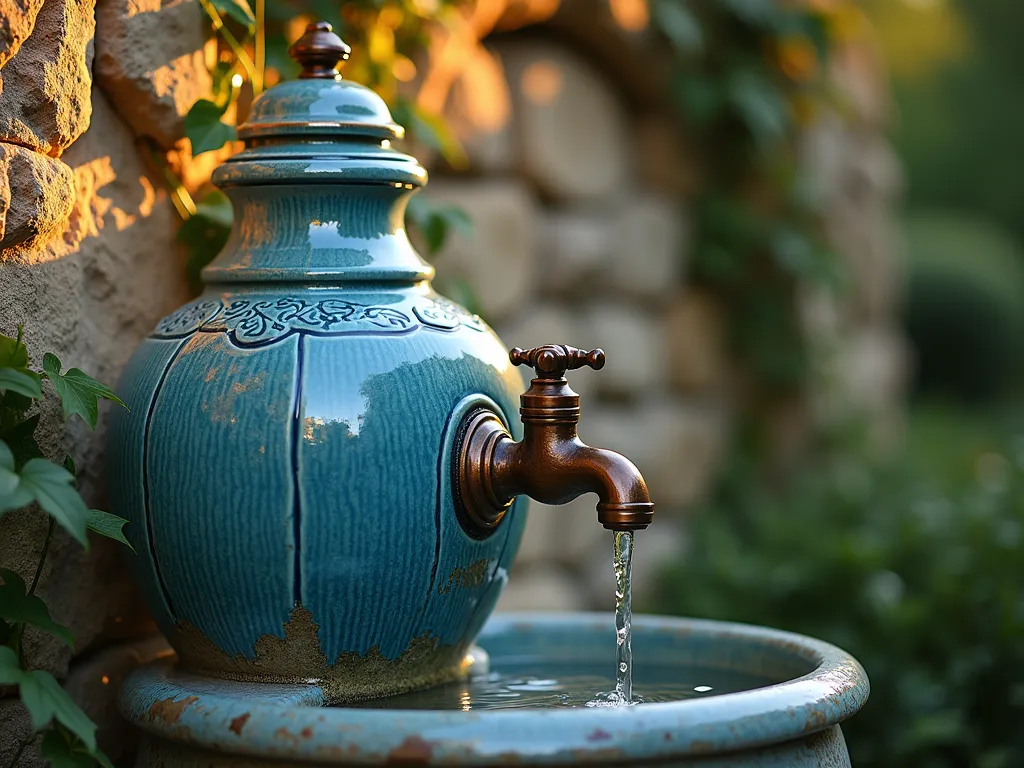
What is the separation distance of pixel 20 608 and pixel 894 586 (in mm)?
1980

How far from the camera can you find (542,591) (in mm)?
2879

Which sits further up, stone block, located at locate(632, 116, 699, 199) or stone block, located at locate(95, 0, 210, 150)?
stone block, located at locate(95, 0, 210, 150)

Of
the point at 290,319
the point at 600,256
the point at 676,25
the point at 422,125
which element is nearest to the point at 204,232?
the point at 290,319

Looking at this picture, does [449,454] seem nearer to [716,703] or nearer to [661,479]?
[716,703]

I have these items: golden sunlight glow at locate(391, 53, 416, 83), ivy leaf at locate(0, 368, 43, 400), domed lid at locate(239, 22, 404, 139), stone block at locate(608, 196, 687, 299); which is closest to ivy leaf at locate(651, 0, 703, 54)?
stone block at locate(608, 196, 687, 299)

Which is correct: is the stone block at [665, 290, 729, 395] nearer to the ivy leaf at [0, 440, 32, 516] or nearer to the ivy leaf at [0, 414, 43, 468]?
the ivy leaf at [0, 414, 43, 468]

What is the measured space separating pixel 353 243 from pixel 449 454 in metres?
0.30

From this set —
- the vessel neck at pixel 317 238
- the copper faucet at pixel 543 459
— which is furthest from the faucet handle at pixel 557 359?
the vessel neck at pixel 317 238

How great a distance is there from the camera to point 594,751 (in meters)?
1.12

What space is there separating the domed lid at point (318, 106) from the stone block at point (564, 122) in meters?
1.31

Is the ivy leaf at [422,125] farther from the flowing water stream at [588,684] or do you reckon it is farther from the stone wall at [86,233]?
the flowing water stream at [588,684]

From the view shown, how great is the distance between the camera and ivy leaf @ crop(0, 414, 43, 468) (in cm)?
132

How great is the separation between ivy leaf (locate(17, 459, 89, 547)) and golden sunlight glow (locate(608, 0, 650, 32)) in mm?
2065

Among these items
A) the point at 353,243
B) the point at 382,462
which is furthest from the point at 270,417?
the point at 353,243
